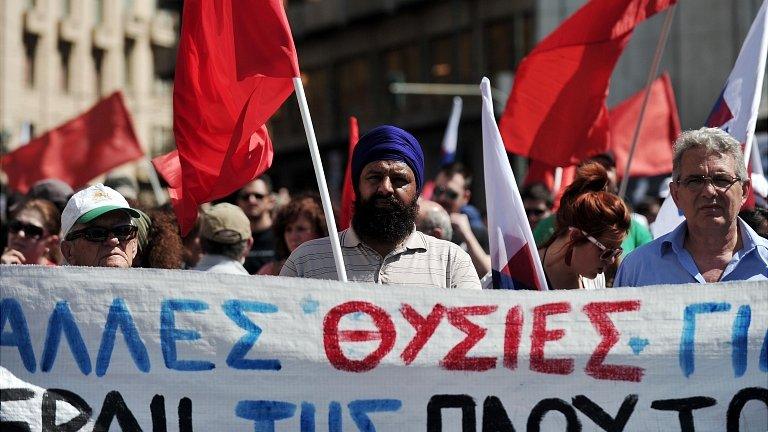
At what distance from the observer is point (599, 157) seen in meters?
7.16

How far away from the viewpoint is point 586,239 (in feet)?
14.8

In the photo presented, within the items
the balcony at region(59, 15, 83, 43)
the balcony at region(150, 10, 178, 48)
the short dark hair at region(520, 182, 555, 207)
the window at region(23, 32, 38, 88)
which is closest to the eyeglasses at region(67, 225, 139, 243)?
the short dark hair at region(520, 182, 555, 207)

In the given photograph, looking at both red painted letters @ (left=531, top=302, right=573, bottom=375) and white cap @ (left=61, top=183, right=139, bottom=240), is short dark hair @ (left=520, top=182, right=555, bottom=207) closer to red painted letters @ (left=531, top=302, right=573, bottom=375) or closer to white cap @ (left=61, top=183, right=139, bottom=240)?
white cap @ (left=61, top=183, right=139, bottom=240)

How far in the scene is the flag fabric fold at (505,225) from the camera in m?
4.27

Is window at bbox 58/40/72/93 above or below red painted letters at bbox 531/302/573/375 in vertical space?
above

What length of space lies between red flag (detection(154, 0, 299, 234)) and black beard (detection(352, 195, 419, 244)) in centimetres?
57

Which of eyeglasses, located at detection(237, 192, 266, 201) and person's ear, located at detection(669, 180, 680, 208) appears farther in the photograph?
eyeglasses, located at detection(237, 192, 266, 201)

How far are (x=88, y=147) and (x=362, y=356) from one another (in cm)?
689

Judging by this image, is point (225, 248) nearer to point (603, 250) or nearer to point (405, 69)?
point (603, 250)

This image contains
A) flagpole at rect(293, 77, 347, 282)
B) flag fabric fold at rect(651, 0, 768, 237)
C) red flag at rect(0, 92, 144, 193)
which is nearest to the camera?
flagpole at rect(293, 77, 347, 282)

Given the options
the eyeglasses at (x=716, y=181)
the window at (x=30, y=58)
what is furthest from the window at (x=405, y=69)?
the eyeglasses at (x=716, y=181)

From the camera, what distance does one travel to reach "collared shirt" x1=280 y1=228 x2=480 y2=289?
414 centimetres

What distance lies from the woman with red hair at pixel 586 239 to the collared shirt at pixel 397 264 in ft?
1.54

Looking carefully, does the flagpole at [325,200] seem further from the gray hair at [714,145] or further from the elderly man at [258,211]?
the elderly man at [258,211]
